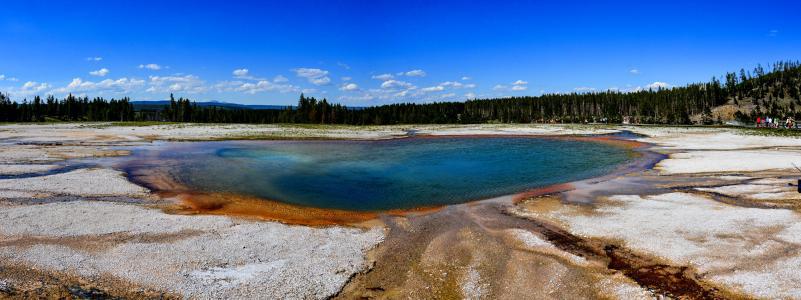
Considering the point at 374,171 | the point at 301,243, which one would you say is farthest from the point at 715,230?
the point at 374,171

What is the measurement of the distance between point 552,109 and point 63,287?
14385 cm

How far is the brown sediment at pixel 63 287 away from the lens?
7.65 metres

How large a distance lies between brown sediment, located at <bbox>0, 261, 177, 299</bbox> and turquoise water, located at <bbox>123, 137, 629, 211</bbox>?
28.0 ft

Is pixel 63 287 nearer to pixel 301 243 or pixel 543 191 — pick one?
pixel 301 243

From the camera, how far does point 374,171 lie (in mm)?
25609

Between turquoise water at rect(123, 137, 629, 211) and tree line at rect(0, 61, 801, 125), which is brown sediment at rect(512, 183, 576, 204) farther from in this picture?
tree line at rect(0, 61, 801, 125)

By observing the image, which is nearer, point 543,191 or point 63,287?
point 63,287

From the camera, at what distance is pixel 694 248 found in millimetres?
10109

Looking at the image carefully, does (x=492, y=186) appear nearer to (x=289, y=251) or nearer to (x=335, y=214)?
(x=335, y=214)

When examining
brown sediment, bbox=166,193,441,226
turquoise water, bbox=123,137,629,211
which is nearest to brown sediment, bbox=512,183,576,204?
turquoise water, bbox=123,137,629,211

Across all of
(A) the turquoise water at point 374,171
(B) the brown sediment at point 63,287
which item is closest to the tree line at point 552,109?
(A) the turquoise water at point 374,171

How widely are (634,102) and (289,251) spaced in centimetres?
14199

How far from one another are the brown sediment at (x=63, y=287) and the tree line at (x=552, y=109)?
104603 mm

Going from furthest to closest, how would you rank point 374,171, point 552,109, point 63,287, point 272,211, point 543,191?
point 552,109
point 374,171
point 543,191
point 272,211
point 63,287
